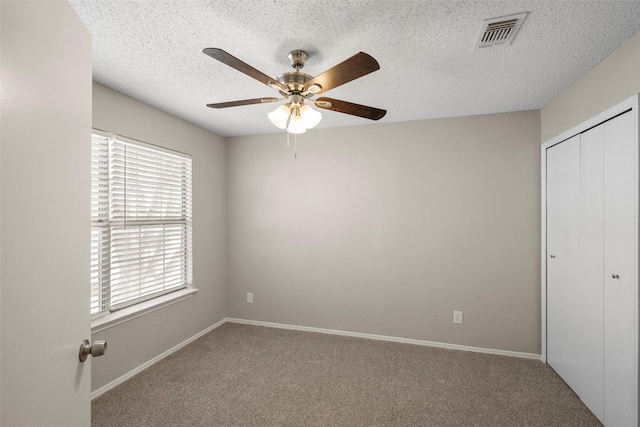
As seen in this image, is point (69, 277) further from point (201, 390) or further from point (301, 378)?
point (301, 378)

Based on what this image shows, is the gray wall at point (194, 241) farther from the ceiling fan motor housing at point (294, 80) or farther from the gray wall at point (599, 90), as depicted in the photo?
the gray wall at point (599, 90)

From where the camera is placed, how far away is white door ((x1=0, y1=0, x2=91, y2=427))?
67 cm

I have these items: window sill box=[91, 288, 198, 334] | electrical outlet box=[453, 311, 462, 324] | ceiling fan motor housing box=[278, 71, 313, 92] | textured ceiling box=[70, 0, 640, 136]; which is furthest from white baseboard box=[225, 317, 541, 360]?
ceiling fan motor housing box=[278, 71, 313, 92]

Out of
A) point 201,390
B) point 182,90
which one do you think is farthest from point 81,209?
point 201,390

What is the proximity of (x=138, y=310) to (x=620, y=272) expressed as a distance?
355 cm

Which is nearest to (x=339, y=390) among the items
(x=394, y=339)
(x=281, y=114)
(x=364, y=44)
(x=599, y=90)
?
(x=394, y=339)

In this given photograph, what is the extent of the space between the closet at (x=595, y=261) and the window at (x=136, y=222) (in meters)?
3.56

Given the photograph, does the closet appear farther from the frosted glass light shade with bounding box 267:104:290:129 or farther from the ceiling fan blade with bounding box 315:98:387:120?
the frosted glass light shade with bounding box 267:104:290:129

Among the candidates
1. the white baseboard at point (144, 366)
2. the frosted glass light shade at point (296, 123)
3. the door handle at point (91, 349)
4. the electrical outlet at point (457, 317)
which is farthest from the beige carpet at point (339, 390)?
the frosted glass light shade at point (296, 123)

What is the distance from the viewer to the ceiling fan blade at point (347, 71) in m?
1.34

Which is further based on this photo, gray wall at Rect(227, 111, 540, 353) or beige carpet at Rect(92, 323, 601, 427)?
gray wall at Rect(227, 111, 540, 353)

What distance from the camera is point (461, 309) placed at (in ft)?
10.5

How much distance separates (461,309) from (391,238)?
3.32 feet

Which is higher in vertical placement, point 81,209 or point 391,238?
point 81,209
